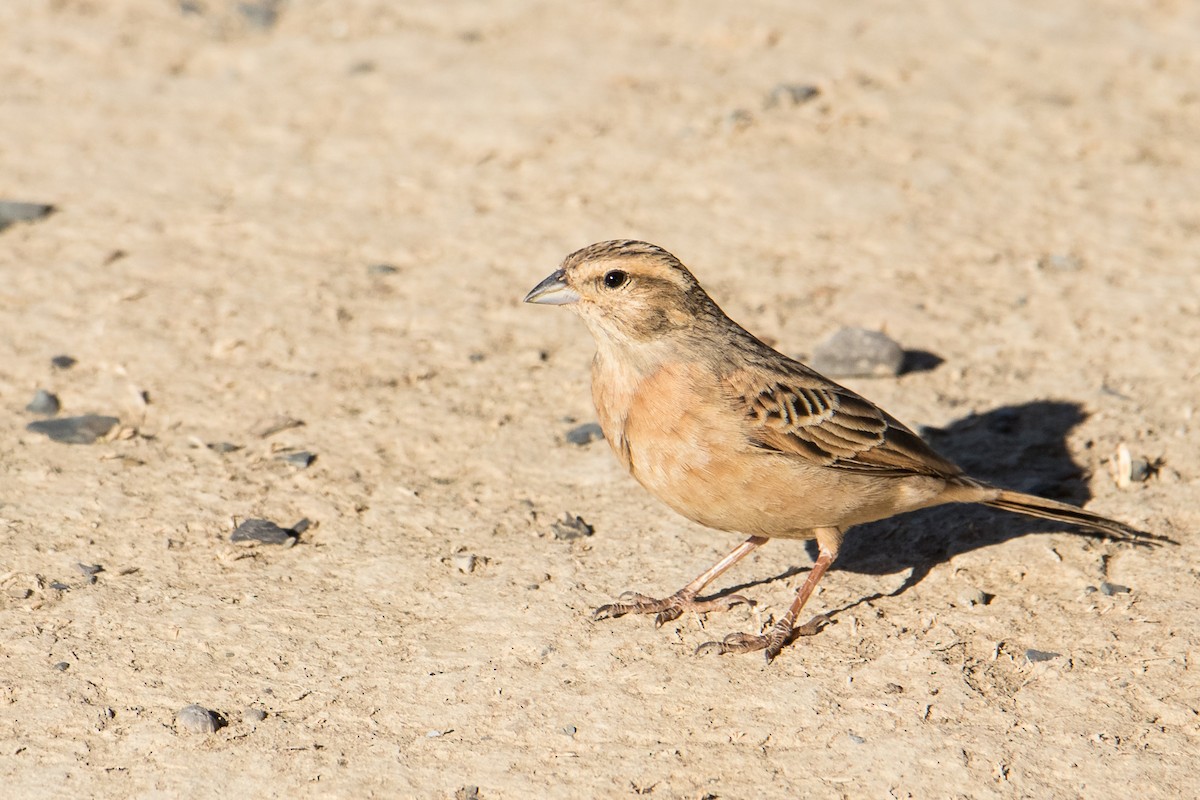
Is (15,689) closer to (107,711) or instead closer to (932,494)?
(107,711)

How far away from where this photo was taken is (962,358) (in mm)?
7488

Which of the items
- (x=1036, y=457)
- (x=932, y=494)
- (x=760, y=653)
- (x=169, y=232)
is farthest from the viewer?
(x=169, y=232)

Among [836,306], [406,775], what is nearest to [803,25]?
[836,306]

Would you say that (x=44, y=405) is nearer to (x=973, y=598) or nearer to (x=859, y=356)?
(x=859, y=356)

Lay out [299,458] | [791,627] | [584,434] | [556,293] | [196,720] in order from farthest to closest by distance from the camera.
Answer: [584,434]
[299,458]
[556,293]
[791,627]
[196,720]

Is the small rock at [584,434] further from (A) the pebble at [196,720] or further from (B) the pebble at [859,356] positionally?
(A) the pebble at [196,720]

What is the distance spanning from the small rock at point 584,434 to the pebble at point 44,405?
261cm

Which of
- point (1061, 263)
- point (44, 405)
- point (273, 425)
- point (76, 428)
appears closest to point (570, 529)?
point (273, 425)

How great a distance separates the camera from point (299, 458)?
6.52 m

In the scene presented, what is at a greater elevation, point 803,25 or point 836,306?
point 803,25

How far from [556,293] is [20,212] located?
437 centimetres

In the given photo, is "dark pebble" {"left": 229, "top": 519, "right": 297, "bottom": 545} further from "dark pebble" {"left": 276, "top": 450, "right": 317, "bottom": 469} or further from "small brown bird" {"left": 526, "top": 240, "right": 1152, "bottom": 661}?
"small brown bird" {"left": 526, "top": 240, "right": 1152, "bottom": 661}

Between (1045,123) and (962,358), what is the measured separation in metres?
3.08

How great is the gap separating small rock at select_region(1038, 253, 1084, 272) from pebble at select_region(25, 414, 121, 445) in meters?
5.53
